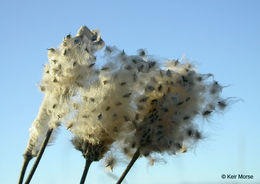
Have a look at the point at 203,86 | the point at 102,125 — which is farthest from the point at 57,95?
the point at 203,86

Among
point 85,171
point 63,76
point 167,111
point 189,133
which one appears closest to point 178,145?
point 189,133

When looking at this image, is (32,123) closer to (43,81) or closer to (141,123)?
(43,81)

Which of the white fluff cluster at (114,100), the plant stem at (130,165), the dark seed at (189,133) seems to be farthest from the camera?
the dark seed at (189,133)

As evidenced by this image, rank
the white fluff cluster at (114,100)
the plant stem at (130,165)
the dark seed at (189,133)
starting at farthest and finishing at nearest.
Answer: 1. the dark seed at (189,133)
2. the plant stem at (130,165)
3. the white fluff cluster at (114,100)

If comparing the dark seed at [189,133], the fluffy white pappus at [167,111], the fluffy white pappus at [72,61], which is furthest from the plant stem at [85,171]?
the dark seed at [189,133]

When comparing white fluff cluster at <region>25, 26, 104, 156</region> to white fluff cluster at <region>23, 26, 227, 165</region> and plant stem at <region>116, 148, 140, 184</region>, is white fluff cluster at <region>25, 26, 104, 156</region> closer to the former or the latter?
white fluff cluster at <region>23, 26, 227, 165</region>

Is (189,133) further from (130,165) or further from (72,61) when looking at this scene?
(72,61)

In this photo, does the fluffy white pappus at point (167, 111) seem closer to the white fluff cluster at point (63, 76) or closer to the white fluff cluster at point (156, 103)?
the white fluff cluster at point (156, 103)

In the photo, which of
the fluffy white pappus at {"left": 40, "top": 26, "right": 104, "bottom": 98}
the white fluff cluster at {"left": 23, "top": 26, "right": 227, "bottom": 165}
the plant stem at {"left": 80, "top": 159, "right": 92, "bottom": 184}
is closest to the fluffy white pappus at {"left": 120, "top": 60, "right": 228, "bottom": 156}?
the white fluff cluster at {"left": 23, "top": 26, "right": 227, "bottom": 165}
